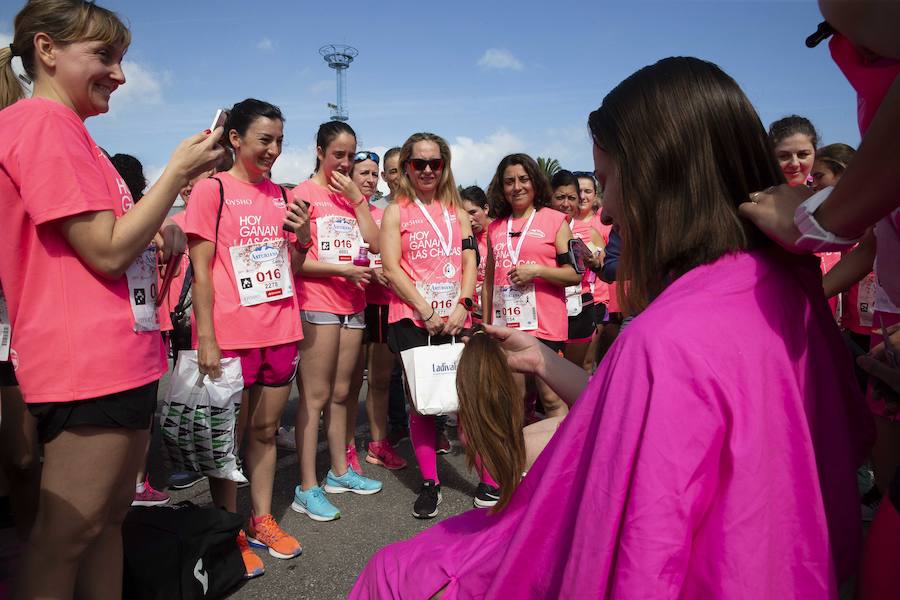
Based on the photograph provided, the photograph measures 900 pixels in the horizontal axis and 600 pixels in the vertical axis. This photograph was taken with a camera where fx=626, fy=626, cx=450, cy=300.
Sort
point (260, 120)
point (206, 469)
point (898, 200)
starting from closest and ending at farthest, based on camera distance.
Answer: point (898, 200) < point (206, 469) < point (260, 120)

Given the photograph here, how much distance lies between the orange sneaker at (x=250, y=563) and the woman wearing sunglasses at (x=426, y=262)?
105 cm

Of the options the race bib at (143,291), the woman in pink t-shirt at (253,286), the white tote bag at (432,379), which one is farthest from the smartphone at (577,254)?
the race bib at (143,291)

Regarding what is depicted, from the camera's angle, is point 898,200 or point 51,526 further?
point 51,526

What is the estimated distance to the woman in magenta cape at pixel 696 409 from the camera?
1.00m

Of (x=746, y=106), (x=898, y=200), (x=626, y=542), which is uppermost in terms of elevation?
(x=746, y=106)

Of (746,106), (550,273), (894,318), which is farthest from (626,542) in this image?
(550,273)

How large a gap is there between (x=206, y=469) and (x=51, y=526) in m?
0.97

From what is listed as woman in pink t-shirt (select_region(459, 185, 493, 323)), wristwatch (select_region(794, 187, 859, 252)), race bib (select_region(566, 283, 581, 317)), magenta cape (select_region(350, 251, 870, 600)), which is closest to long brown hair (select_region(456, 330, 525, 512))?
magenta cape (select_region(350, 251, 870, 600))

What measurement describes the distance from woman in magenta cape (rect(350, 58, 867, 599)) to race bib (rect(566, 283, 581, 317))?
371cm

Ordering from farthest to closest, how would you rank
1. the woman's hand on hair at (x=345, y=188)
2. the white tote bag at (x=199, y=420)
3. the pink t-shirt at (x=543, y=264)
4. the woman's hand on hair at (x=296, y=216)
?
the pink t-shirt at (x=543, y=264) < the woman's hand on hair at (x=345, y=188) < the woman's hand on hair at (x=296, y=216) < the white tote bag at (x=199, y=420)

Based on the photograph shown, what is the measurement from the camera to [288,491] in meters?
4.05

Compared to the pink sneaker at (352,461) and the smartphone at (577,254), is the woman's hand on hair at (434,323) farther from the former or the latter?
the pink sneaker at (352,461)

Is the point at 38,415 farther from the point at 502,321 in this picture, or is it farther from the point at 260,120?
the point at 502,321

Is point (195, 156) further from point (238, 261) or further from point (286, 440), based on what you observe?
point (286, 440)
